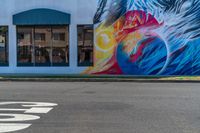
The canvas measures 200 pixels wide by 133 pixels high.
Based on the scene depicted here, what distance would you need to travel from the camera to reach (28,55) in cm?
2755

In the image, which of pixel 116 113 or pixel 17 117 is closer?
pixel 17 117

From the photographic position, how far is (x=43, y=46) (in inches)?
1081

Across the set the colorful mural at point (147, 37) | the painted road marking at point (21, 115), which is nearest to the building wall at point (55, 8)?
the colorful mural at point (147, 37)

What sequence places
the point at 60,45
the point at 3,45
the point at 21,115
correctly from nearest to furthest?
the point at 21,115 < the point at 60,45 < the point at 3,45

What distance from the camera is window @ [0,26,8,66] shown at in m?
27.5

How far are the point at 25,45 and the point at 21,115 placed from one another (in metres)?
17.4

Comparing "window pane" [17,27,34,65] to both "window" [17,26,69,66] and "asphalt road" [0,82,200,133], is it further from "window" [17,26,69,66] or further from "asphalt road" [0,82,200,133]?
"asphalt road" [0,82,200,133]

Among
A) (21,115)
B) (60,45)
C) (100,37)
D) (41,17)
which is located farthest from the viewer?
(60,45)

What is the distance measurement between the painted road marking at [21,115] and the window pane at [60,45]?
1441 centimetres

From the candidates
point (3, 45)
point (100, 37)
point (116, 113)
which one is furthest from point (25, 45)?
point (116, 113)

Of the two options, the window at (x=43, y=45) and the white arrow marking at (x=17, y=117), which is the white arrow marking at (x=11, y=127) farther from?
the window at (x=43, y=45)

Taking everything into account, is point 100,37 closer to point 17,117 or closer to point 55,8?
point 55,8

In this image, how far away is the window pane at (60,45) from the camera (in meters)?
27.1

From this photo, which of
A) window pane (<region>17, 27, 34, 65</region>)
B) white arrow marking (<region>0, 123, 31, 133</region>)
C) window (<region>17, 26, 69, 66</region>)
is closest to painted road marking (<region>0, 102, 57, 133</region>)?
white arrow marking (<region>0, 123, 31, 133</region>)
